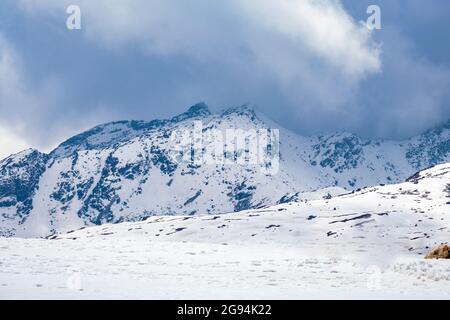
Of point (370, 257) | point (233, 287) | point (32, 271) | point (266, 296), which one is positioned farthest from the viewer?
point (370, 257)

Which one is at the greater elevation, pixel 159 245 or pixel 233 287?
pixel 159 245

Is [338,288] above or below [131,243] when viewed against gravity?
below

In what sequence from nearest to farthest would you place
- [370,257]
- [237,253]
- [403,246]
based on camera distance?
1. [237,253]
2. [370,257]
3. [403,246]

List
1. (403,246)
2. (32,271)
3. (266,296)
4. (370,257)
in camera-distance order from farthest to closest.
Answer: (403,246)
(370,257)
(32,271)
(266,296)

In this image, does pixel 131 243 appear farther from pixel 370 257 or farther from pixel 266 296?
pixel 266 296

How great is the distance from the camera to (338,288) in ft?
91.0

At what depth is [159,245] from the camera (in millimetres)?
45625

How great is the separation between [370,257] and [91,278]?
2249 centimetres

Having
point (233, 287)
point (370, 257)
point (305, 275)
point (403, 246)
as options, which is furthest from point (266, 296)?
point (403, 246)
